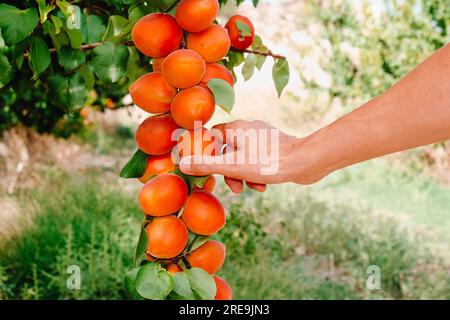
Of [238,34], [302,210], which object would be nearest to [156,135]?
[238,34]

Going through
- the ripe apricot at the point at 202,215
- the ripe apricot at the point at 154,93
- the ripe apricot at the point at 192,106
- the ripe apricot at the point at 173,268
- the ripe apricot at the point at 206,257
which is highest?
the ripe apricot at the point at 154,93

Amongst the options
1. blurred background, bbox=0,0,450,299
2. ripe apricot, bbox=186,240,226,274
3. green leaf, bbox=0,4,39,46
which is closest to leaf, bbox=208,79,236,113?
ripe apricot, bbox=186,240,226,274

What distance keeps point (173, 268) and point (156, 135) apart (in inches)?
8.6

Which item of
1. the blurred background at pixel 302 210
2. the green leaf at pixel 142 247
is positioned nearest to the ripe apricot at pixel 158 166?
the green leaf at pixel 142 247

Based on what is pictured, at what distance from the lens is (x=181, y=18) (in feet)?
3.02

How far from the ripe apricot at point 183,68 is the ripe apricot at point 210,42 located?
3 cm

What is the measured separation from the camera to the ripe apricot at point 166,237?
86 cm

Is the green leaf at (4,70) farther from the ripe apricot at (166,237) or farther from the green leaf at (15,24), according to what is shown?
the ripe apricot at (166,237)

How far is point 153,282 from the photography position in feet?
2.74

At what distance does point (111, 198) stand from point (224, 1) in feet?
6.69

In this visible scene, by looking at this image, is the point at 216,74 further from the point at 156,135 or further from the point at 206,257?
the point at 206,257

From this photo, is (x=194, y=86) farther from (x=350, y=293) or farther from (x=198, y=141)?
(x=350, y=293)

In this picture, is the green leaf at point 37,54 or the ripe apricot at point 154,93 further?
the green leaf at point 37,54

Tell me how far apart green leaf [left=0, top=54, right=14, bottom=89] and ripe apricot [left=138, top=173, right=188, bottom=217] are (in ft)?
1.34
